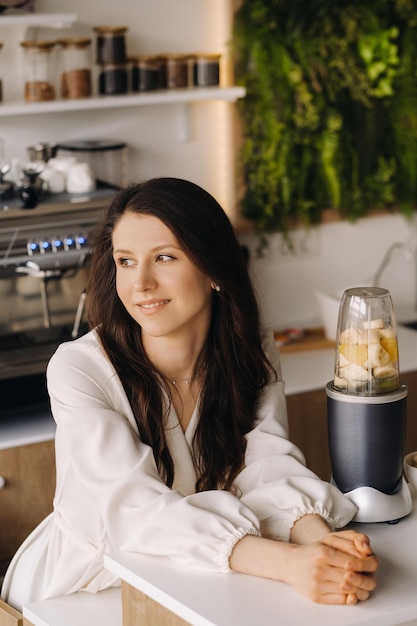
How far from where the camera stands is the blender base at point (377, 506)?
6.28 feet

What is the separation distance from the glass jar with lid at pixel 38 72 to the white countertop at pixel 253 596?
197 cm

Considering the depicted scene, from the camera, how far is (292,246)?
13.4 feet

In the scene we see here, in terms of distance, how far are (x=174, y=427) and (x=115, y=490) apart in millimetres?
277

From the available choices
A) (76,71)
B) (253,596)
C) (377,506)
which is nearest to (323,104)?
(76,71)

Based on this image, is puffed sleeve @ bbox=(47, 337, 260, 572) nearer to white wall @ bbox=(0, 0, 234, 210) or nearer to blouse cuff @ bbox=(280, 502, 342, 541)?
blouse cuff @ bbox=(280, 502, 342, 541)

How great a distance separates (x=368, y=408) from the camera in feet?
6.36

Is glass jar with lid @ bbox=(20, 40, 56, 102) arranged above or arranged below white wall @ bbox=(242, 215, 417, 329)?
above

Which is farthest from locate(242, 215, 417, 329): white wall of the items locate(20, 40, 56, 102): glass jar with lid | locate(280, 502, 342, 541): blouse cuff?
locate(280, 502, 342, 541): blouse cuff

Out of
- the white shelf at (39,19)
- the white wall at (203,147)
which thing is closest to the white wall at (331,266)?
the white wall at (203,147)

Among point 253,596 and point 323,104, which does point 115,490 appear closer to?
point 253,596

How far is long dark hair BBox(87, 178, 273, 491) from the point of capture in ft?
6.59

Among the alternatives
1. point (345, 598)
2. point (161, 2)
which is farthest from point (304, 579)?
point (161, 2)

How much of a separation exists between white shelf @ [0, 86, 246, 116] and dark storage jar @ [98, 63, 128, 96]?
0.11 feet

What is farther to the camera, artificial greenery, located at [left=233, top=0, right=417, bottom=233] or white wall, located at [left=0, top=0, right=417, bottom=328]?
artificial greenery, located at [left=233, top=0, right=417, bottom=233]
